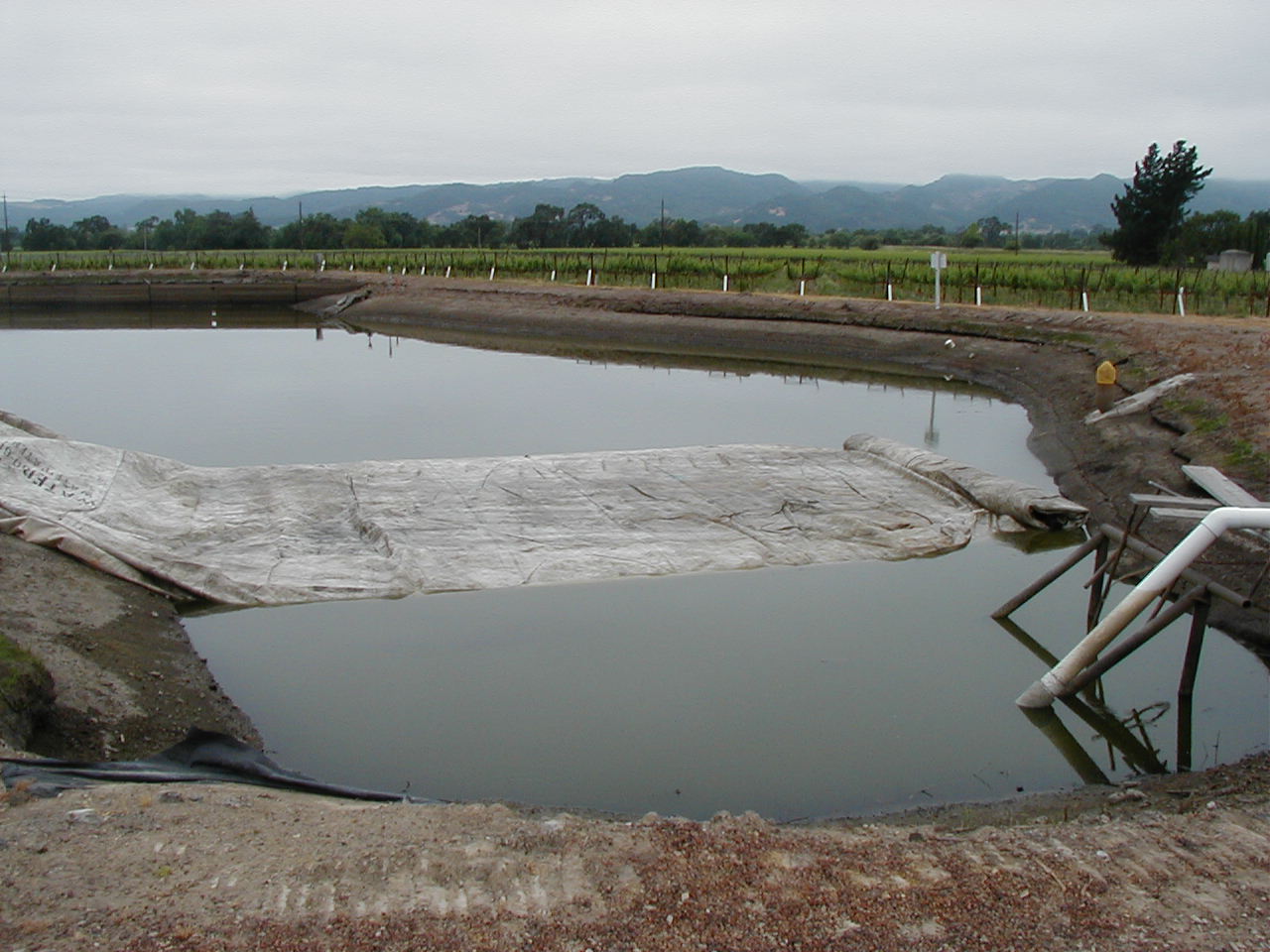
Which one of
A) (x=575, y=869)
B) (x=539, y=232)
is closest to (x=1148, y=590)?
(x=575, y=869)

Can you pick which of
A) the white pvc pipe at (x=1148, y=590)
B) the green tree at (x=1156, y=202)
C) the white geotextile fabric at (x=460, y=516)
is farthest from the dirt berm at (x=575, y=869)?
the green tree at (x=1156, y=202)

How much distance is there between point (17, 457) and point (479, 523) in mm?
3275

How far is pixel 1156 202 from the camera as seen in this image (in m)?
30.6

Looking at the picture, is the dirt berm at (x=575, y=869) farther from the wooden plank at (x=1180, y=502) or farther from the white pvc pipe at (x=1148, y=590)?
the wooden plank at (x=1180, y=502)

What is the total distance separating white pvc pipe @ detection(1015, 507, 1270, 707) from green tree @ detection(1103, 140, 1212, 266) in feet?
90.9

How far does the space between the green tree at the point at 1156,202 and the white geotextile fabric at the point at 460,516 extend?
80.6ft

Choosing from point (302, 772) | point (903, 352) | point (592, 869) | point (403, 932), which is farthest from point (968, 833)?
point (903, 352)

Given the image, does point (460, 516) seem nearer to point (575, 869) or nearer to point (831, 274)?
point (575, 869)

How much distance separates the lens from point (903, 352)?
20.3 m

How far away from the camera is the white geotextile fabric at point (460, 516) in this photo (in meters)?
7.52

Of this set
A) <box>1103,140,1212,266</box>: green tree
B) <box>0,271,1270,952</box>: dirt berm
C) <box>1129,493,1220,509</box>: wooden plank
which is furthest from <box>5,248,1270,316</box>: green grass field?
<box>0,271,1270,952</box>: dirt berm

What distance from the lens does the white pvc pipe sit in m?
5.18

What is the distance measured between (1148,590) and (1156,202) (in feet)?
95.1

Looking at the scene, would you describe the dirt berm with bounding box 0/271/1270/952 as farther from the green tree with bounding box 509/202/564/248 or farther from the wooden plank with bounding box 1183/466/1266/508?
the green tree with bounding box 509/202/564/248
